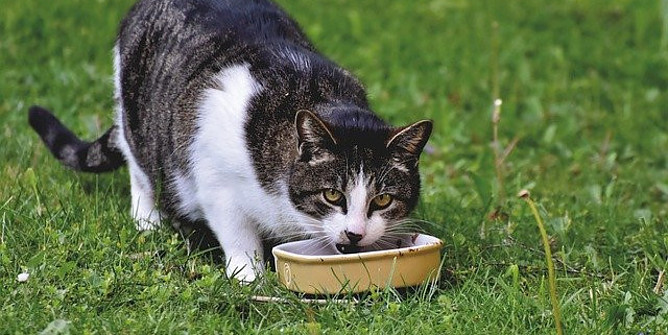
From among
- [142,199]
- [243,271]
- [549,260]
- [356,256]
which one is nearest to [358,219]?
[356,256]

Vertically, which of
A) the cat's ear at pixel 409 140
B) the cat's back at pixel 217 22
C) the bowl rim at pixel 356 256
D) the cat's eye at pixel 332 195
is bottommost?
the bowl rim at pixel 356 256

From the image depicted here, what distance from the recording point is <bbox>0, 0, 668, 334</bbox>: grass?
3.43 m

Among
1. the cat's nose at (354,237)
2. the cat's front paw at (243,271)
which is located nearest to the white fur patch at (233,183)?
the cat's front paw at (243,271)

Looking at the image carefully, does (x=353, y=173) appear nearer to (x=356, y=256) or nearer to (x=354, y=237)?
(x=354, y=237)

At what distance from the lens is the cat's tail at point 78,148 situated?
4609 millimetres

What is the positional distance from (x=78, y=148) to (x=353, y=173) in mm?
1484

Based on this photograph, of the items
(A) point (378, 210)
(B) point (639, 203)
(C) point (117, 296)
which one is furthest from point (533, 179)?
(C) point (117, 296)

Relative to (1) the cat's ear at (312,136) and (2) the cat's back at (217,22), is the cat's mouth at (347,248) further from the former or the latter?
(2) the cat's back at (217,22)

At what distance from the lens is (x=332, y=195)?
369 cm

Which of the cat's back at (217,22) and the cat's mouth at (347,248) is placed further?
the cat's back at (217,22)

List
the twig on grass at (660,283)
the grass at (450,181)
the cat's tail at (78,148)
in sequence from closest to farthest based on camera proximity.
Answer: the grass at (450,181) → the twig on grass at (660,283) → the cat's tail at (78,148)

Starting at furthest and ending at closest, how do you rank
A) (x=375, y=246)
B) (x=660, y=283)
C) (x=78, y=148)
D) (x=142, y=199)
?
(x=78, y=148) < (x=142, y=199) < (x=375, y=246) < (x=660, y=283)

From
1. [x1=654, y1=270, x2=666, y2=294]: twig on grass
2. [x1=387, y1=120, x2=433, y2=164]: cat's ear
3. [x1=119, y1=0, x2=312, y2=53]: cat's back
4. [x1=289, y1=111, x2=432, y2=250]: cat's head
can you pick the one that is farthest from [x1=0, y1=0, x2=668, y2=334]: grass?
[x1=119, y1=0, x2=312, y2=53]: cat's back

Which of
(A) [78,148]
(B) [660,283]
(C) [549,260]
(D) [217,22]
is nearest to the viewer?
(C) [549,260]
